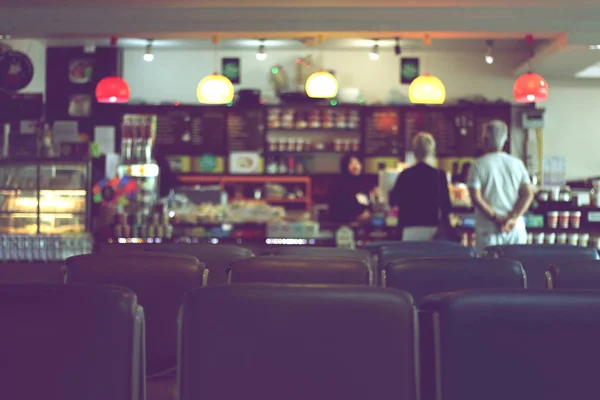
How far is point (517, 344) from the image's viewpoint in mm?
1468

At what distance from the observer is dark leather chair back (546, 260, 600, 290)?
219 centimetres

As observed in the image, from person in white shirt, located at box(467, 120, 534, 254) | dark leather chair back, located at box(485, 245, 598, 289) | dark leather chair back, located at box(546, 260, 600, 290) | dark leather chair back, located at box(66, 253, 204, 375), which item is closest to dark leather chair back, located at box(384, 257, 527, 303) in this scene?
dark leather chair back, located at box(546, 260, 600, 290)

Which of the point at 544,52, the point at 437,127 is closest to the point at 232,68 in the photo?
the point at 437,127

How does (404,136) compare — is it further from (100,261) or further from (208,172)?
(100,261)

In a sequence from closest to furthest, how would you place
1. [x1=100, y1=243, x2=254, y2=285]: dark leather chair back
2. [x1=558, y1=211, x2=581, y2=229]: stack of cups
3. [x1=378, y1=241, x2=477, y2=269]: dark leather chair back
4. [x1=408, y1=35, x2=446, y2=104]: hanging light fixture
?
[x1=100, y1=243, x2=254, y2=285]: dark leather chair back → [x1=378, y1=241, x2=477, y2=269]: dark leather chair back → [x1=408, y1=35, x2=446, y2=104]: hanging light fixture → [x1=558, y1=211, x2=581, y2=229]: stack of cups

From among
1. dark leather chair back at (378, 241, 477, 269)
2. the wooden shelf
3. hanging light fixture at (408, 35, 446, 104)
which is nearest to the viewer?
dark leather chair back at (378, 241, 477, 269)

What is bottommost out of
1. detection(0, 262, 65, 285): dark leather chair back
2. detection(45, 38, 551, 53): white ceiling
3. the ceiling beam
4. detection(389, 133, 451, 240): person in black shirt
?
detection(0, 262, 65, 285): dark leather chair back

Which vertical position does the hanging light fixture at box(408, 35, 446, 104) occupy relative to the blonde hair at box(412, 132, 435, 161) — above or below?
above

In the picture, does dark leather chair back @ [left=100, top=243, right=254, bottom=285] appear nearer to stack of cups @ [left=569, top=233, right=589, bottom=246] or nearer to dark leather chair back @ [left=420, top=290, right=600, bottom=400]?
dark leather chair back @ [left=420, top=290, right=600, bottom=400]

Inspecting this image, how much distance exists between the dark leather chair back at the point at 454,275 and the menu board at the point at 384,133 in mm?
8488

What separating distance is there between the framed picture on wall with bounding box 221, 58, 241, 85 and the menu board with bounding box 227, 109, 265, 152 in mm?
504

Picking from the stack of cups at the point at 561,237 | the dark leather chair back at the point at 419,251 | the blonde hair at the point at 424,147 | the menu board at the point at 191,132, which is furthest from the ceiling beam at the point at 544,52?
the dark leather chair back at the point at 419,251

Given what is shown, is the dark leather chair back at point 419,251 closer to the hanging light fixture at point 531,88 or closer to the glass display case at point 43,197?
the hanging light fixture at point 531,88

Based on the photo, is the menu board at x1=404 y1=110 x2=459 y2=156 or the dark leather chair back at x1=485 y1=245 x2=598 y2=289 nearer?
the dark leather chair back at x1=485 y1=245 x2=598 y2=289
